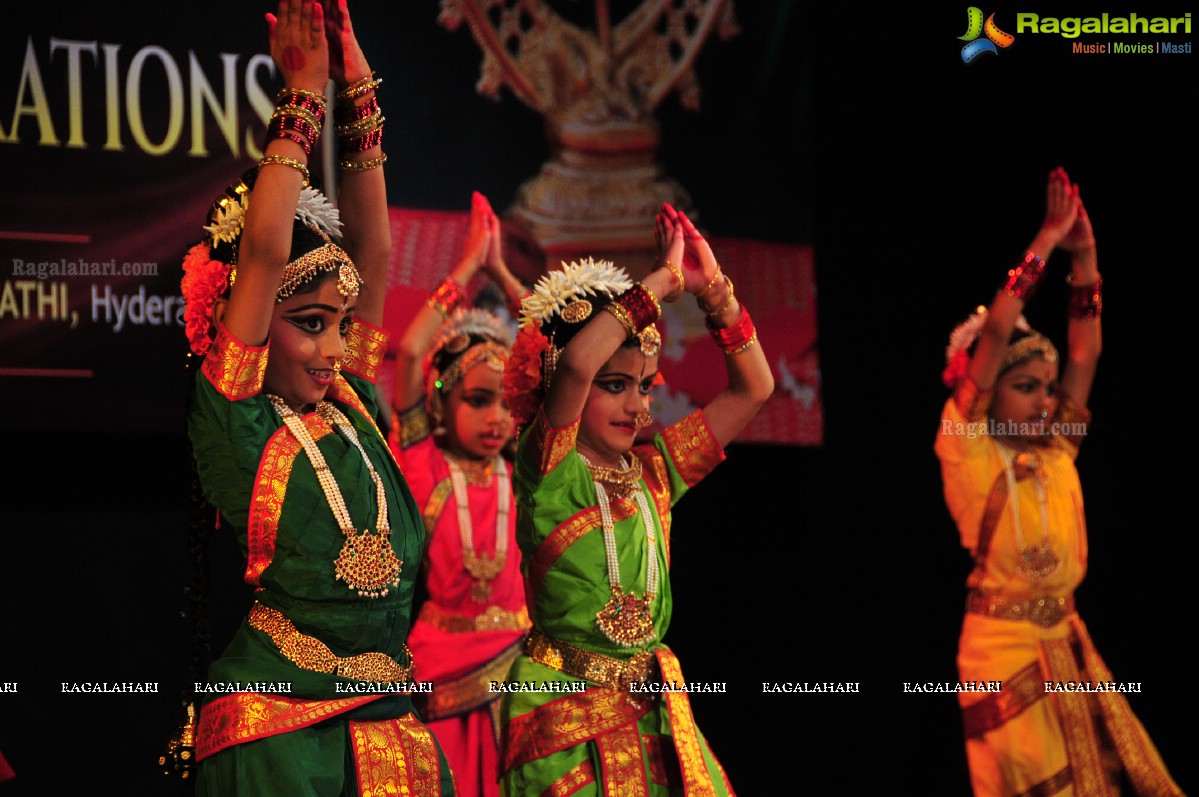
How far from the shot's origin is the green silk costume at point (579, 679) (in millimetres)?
2857

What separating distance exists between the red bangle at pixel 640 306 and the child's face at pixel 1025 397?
1882 millimetres

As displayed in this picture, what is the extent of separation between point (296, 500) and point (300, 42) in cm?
81

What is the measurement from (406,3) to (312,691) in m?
2.71

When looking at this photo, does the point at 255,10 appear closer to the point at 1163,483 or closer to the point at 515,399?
the point at 515,399

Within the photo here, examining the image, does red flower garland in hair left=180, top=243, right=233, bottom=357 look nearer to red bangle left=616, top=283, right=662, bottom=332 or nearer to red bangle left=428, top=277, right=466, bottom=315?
red bangle left=616, top=283, right=662, bottom=332

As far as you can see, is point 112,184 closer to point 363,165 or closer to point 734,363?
point 363,165

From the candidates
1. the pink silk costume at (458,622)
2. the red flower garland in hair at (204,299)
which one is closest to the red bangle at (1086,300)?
the pink silk costume at (458,622)

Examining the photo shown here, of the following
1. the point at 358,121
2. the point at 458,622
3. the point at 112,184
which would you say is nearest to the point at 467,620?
the point at 458,622

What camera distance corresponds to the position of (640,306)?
3002 millimetres

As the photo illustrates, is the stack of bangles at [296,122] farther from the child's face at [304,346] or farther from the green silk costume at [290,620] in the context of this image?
the green silk costume at [290,620]

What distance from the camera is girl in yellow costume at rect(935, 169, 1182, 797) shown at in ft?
13.8

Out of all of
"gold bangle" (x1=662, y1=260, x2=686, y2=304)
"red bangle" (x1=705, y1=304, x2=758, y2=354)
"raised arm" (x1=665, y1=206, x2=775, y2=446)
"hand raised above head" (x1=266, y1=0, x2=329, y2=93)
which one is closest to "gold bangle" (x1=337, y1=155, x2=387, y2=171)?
"hand raised above head" (x1=266, y1=0, x2=329, y2=93)

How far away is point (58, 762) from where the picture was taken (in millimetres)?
3807

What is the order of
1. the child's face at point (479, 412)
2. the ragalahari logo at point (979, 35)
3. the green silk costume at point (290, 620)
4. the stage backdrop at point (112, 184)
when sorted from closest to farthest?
1. the green silk costume at point (290, 620)
2. the stage backdrop at point (112, 184)
3. the child's face at point (479, 412)
4. the ragalahari logo at point (979, 35)
